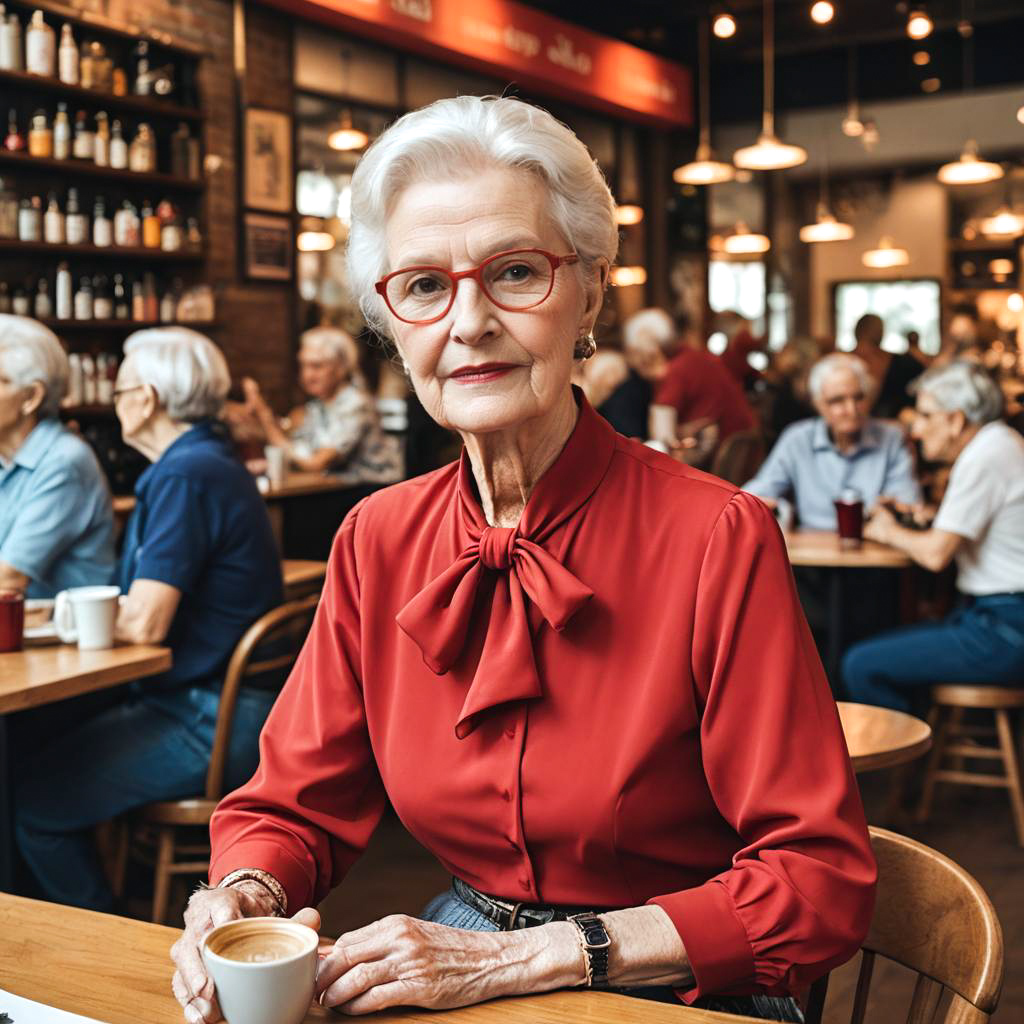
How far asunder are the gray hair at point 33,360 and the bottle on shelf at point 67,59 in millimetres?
A: 3581

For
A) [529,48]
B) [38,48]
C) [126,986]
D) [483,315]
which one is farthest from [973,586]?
[529,48]

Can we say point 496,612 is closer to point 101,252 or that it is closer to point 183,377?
point 183,377

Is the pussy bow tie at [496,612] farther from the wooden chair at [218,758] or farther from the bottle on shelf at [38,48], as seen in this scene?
the bottle on shelf at [38,48]

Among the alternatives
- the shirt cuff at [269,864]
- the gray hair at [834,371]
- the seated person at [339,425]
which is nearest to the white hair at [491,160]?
the shirt cuff at [269,864]

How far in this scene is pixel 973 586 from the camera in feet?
13.3

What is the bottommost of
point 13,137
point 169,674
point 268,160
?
point 169,674

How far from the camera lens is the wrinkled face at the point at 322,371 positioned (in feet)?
21.7

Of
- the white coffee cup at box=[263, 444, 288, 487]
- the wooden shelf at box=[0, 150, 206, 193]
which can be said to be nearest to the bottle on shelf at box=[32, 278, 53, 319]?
the wooden shelf at box=[0, 150, 206, 193]

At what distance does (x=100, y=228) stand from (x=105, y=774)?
447 centimetres

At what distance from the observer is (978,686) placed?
3.98 m

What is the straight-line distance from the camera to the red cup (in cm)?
268

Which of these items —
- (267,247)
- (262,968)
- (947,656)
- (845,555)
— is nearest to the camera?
(262,968)

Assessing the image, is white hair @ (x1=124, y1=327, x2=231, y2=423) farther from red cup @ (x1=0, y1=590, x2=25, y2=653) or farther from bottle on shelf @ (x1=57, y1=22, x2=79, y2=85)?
bottle on shelf @ (x1=57, y1=22, x2=79, y2=85)

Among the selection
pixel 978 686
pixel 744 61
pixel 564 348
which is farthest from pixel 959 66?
pixel 564 348
